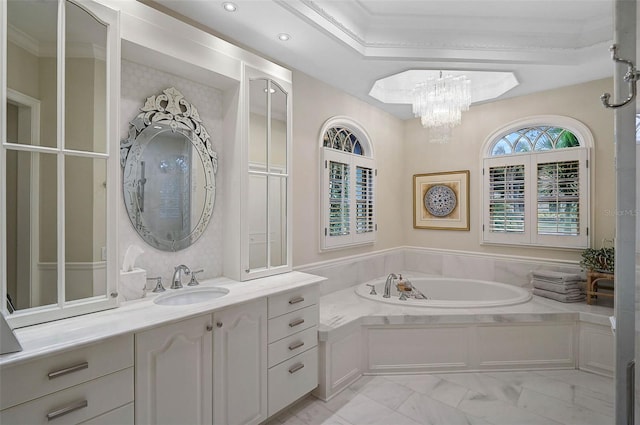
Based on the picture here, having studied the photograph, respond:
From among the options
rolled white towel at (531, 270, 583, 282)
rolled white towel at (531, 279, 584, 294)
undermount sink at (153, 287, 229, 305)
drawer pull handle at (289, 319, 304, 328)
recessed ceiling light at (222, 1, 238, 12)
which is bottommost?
drawer pull handle at (289, 319, 304, 328)

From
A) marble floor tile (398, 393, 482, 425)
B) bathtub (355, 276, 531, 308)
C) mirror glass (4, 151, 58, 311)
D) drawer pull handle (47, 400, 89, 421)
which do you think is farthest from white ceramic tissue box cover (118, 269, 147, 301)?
bathtub (355, 276, 531, 308)

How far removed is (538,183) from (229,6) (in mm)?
3394

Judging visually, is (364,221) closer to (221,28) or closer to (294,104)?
(294,104)

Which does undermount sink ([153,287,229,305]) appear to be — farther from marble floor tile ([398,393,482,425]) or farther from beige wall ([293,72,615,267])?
marble floor tile ([398,393,482,425])

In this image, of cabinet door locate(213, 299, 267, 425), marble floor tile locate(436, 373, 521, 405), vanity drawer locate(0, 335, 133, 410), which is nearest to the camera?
vanity drawer locate(0, 335, 133, 410)

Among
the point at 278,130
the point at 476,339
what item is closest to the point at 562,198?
the point at 476,339

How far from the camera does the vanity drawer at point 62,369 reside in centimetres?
105

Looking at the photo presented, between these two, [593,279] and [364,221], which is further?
[364,221]

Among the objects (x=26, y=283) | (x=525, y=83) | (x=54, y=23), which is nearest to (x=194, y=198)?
(x=26, y=283)

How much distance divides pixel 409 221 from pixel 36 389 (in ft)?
12.9

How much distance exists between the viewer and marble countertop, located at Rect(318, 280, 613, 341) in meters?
2.58

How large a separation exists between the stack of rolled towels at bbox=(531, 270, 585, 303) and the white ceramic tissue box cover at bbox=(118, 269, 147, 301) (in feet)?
11.6

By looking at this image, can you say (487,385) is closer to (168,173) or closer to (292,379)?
(292,379)

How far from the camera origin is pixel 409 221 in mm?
4270
